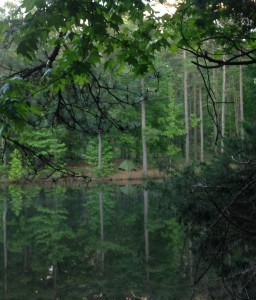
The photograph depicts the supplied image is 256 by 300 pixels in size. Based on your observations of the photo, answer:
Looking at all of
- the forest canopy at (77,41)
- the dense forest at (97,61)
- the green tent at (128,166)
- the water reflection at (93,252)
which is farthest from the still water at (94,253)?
the green tent at (128,166)

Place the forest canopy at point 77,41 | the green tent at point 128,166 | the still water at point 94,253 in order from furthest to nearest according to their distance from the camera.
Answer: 1. the green tent at point 128,166
2. the still water at point 94,253
3. the forest canopy at point 77,41

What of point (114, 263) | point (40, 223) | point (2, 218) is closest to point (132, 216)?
point (40, 223)

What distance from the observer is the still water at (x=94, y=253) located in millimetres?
8555

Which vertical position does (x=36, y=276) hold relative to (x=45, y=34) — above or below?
below

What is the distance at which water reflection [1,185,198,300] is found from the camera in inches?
339

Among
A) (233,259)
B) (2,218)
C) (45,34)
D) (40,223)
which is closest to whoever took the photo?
(45,34)

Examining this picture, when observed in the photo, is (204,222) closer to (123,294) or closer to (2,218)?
(123,294)

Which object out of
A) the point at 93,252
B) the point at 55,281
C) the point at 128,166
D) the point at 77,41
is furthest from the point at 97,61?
the point at 128,166

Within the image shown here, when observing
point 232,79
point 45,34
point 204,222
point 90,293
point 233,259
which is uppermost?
point 232,79

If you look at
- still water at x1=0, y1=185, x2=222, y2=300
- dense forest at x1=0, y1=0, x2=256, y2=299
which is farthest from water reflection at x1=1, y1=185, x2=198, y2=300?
dense forest at x1=0, y1=0, x2=256, y2=299

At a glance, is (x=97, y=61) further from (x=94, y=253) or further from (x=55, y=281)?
(x=94, y=253)

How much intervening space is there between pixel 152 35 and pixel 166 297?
20.0ft

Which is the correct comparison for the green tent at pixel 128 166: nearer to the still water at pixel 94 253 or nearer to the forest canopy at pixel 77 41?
the still water at pixel 94 253

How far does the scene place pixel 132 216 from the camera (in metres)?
17.1
